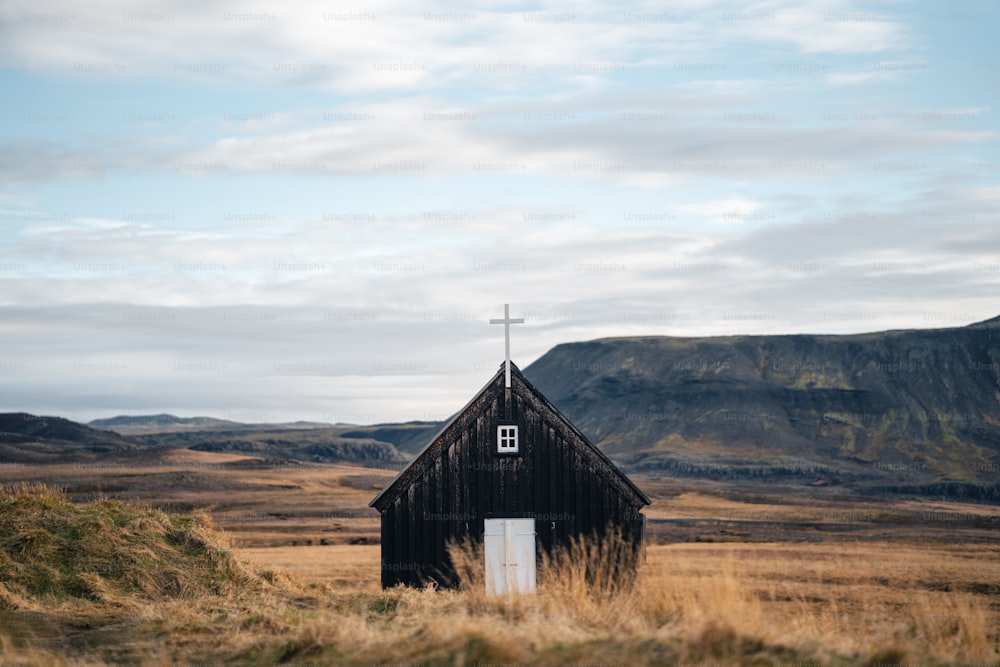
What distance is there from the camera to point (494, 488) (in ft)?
75.3

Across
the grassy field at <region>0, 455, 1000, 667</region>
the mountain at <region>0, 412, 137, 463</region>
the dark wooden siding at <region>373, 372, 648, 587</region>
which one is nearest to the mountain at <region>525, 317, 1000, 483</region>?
the mountain at <region>0, 412, 137, 463</region>

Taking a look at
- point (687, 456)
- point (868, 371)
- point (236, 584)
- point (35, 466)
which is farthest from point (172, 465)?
point (868, 371)

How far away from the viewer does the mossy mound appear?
1981 cm

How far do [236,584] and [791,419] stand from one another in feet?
444

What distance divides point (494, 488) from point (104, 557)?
8175mm

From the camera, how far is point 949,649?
11984 millimetres

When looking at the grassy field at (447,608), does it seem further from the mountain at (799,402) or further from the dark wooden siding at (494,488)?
the mountain at (799,402)

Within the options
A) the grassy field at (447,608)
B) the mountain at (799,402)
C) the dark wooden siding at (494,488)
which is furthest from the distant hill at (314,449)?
the dark wooden siding at (494,488)

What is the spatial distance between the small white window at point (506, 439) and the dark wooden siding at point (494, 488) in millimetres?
122

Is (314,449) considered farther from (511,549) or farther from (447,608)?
(447,608)

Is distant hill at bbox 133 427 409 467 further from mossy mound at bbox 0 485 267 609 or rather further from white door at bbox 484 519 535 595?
white door at bbox 484 519 535 595

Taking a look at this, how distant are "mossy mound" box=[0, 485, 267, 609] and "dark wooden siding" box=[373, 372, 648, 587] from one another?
3403 mm

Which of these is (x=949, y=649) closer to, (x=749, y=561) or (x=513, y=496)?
(x=513, y=496)

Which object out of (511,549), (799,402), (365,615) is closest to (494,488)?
(511,549)
